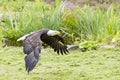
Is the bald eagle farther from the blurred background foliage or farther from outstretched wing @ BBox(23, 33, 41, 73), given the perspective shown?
the blurred background foliage

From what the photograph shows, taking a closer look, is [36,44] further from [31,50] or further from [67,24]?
[67,24]

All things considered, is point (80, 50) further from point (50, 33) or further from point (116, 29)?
point (50, 33)

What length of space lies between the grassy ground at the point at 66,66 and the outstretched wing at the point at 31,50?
0.45 metres

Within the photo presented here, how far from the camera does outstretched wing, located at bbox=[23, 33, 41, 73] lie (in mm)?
6066

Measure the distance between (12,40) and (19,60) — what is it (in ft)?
5.92

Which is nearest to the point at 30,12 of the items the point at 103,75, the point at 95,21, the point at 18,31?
the point at 18,31

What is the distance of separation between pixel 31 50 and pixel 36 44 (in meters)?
0.11

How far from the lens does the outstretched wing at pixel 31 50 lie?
607 centimetres

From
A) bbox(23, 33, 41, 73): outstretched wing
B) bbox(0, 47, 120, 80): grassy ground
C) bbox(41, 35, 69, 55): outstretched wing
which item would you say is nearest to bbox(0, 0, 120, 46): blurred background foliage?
bbox(0, 47, 120, 80): grassy ground

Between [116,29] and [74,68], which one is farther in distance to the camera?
[116,29]

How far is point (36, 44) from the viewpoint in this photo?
645cm

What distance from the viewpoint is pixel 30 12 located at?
34.1 feet

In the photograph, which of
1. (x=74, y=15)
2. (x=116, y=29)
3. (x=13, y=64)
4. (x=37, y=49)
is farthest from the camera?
(x=74, y=15)

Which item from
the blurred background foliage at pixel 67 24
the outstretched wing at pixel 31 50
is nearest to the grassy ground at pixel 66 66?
the outstretched wing at pixel 31 50
